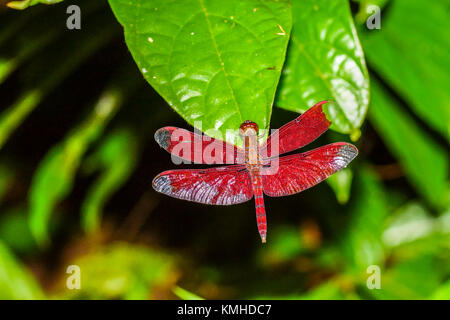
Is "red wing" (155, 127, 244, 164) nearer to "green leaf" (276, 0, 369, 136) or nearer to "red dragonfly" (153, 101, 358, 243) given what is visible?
"red dragonfly" (153, 101, 358, 243)

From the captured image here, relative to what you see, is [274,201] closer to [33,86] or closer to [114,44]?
[114,44]

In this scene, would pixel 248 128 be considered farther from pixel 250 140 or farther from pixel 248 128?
pixel 250 140

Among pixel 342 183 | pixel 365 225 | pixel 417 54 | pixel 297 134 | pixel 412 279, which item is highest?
pixel 417 54

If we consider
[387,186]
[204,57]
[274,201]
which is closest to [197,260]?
[274,201]

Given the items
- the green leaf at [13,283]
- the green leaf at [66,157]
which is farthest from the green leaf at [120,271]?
the green leaf at [66,157]

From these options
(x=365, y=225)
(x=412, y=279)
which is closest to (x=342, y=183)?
(x=365, y=225)

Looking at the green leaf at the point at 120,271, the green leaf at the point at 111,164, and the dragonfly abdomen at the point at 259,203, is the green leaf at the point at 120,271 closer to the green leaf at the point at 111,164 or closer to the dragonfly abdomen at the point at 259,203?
the green leaf at the point at 111,164

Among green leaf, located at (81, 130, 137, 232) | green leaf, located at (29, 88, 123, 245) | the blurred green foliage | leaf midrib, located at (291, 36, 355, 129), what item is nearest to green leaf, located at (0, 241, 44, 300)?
the blurred green foliage
